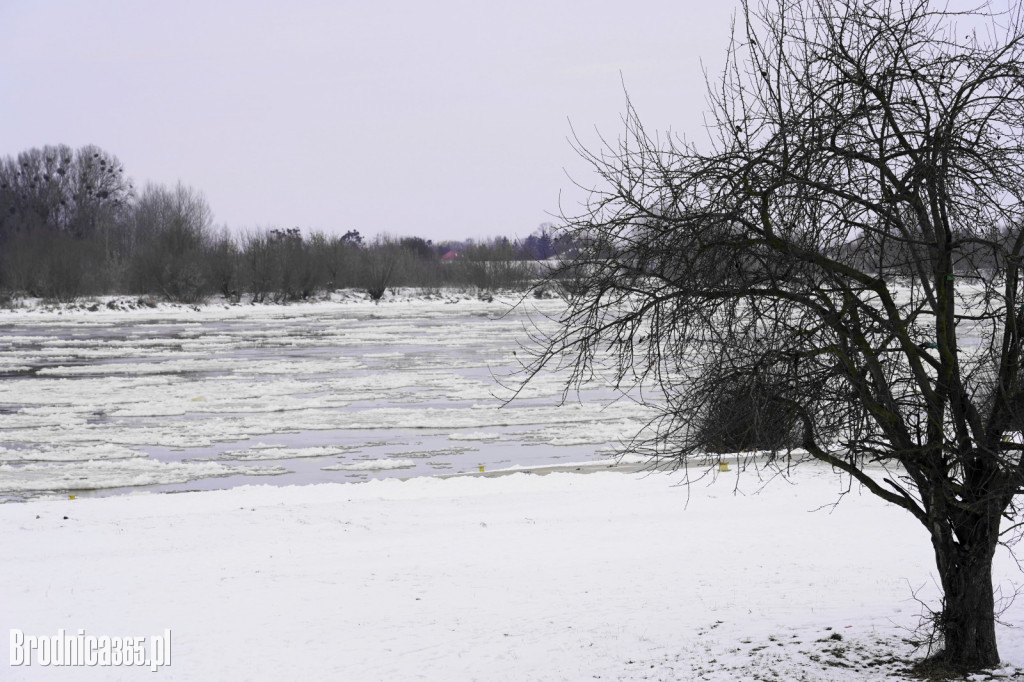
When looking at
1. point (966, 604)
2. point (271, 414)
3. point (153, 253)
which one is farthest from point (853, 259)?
point (153, 253)

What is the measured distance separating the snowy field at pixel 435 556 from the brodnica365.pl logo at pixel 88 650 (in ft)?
0.36

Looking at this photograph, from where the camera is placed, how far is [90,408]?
70.2ft

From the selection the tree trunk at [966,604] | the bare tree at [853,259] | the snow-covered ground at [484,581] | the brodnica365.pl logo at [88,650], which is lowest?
the brodnica365.pl logo at [88,650]

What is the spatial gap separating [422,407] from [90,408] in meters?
6.91

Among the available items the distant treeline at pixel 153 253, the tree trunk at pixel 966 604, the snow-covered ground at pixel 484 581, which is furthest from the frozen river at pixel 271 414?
the distant treeline at pixel 153 253

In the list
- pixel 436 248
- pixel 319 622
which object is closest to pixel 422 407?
pixel 319 622

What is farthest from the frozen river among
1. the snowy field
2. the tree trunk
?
the tree trunk

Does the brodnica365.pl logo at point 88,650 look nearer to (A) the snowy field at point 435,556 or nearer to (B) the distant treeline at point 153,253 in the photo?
(A) the snowy field at point 435,556

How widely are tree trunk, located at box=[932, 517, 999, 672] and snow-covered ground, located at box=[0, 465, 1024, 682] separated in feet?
0.82

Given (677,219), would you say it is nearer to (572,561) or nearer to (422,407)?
(572,561)

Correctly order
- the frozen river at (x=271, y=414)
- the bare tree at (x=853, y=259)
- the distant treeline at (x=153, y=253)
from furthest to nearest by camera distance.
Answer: the distant treeline at (x=153, y=253) → the frozen river at (x=271, y=414) → the bare tree at (x=853, y=259)

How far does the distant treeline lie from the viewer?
73750 millimetres

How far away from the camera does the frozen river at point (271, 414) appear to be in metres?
15.4

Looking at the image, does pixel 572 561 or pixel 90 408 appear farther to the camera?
pixel 90 408
